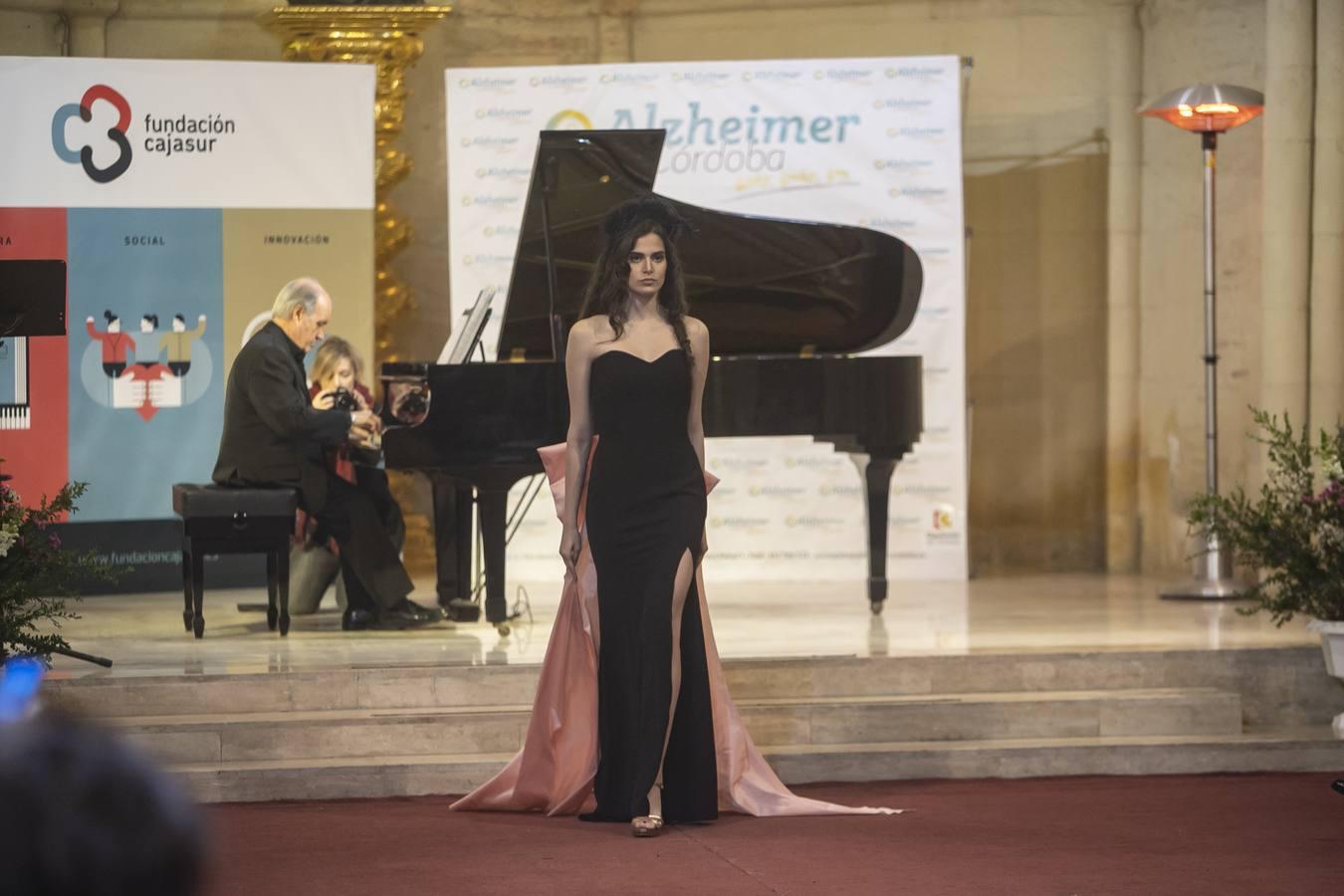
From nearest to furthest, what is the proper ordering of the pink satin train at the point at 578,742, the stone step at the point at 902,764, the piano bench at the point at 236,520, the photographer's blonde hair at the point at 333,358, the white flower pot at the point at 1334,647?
1. the pink satin train at the point at 578,742
2. the stone step at the point at 902,764
3. the white flower pot at the point at 1334,647
4. the piano bench at the point at 236,520
5. the photographer's blonde hair at the point at 333,358

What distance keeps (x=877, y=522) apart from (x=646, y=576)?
290 cm

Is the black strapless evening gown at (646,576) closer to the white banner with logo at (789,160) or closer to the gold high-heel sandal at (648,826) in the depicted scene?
the gold high-heel sandal at (648,826)

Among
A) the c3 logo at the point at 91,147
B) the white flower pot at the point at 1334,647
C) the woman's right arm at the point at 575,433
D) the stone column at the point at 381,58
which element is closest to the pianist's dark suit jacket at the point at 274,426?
the c3 logo at the point at 91,147

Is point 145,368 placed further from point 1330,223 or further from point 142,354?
point 1330,223

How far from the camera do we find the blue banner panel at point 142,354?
8703 millimetres

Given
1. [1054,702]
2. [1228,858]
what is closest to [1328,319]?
[1054,702]

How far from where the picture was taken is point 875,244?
296 inches

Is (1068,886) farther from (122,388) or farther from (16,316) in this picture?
(122,388)

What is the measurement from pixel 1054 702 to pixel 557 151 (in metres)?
Answer: 2.69

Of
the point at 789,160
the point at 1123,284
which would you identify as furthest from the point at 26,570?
the point at 1123,284

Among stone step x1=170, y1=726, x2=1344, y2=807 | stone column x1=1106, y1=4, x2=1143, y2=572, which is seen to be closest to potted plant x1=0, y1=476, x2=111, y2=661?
stone step x1=170, y1=726, x2=1344, y2=807

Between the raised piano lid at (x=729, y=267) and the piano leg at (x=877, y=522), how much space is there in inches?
20.8

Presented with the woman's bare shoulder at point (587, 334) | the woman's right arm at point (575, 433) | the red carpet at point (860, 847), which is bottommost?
the red carpet at point (860, 847)

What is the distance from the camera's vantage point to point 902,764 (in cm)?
583
